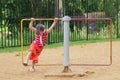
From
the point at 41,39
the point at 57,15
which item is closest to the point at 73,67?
the point at 41,39

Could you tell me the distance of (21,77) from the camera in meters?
9.35

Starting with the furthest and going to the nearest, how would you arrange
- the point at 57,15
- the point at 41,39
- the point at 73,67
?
the point at 57,15, the point at 73,67, the point at 41,39

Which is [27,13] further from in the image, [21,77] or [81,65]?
[21,77]

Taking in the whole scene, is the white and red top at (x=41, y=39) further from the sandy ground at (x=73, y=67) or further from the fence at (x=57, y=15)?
the fence at (x=57, y=15)

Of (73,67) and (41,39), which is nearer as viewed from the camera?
(41,39)

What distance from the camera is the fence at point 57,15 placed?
55.9 ft

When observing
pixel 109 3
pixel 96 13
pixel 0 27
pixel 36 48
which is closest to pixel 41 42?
pixel 36 48

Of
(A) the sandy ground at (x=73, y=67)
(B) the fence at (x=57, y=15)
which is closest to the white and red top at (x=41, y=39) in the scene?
(A) the sandy ground at (x=73, y=67)

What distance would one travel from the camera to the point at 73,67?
10570 mm

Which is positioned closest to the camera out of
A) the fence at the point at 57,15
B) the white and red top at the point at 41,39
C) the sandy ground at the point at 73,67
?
the sandy ground at the point at 73,67

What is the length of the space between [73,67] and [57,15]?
25.2 ft

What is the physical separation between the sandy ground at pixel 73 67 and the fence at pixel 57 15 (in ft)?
8.01

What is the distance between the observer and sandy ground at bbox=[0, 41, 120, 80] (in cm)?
933

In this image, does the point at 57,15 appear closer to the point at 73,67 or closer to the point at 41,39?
the point at 73,67
